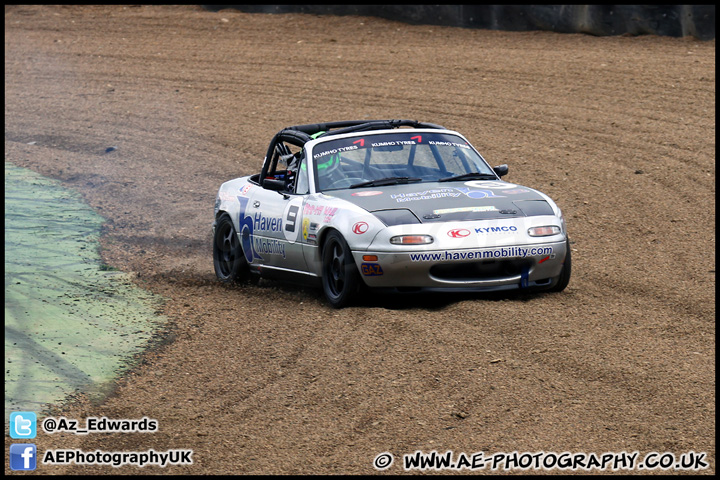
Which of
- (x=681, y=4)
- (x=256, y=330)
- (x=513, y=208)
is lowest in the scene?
(x=256, y=330)

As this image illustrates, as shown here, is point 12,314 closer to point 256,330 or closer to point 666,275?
point 256,330

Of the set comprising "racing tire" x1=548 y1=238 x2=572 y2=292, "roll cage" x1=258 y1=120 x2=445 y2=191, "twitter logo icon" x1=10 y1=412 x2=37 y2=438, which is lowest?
"twitter logo icon" x1=10 y1=412 x2=37 y2=438

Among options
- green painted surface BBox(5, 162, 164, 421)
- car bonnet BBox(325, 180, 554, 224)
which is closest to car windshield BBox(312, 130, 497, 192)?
car bonnet BBox(325, 180, 554, 224)

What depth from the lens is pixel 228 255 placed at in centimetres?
1036

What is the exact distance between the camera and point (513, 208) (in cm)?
825

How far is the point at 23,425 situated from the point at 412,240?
3.32m

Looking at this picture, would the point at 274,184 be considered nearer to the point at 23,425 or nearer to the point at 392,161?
the point at 392,161

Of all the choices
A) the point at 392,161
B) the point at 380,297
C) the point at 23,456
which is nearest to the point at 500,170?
the point at 392,161

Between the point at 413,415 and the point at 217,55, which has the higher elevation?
the point at 217,55

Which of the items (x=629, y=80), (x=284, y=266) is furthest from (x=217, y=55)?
(x=284, y=266)

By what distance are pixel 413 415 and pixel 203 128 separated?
13.5m

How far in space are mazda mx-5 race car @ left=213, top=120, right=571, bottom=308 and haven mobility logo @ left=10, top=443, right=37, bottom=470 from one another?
129 inches

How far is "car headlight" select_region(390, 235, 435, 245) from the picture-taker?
7.82 m

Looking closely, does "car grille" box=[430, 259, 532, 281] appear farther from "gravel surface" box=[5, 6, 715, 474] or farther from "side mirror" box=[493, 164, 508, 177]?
"side mirror" box=[493, 164, 508, 177]
